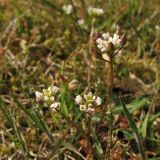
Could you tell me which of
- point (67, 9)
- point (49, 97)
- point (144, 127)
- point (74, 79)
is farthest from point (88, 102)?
point (67, 9)

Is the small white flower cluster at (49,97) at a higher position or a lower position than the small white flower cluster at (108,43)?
lower

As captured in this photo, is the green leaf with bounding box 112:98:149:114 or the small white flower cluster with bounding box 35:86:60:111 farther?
the green leaf with bounding box 112:98:149:114

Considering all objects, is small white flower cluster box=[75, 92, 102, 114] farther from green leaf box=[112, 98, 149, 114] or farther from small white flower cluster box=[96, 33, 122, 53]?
green leaf box=[112, 98, 149, 114]

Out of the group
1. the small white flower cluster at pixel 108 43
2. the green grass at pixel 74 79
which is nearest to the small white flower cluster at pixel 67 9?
the green grass at pixel 74 79

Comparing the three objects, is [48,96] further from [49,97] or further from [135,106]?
[135,106]

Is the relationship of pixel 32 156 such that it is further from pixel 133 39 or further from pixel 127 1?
pixel 127 1

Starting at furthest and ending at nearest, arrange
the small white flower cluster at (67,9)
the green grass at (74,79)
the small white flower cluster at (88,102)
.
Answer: the small white flower cluster at (67,9) < the green grass at (74,79) < the small white flower cluster at (88,102)

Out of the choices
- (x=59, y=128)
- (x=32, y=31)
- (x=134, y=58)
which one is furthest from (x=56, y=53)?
(x=59, y=128)

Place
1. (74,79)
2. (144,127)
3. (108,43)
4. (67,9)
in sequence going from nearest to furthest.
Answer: (108,43), (144,127), (74,79), (67,9)

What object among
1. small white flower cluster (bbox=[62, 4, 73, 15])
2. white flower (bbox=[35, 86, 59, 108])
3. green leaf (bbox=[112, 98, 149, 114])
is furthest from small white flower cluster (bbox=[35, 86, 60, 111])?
small white flower cluster (bbox=[62, 4, 73, 15])

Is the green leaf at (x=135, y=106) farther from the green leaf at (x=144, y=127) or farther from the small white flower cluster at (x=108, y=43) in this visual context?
the small white flower cluster at (x=108, y=43)

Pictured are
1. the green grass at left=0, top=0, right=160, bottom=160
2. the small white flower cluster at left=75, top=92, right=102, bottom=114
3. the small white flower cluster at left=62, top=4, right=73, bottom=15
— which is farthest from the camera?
the small white flower cluster at left=62, top=4, right=73, bottom=15

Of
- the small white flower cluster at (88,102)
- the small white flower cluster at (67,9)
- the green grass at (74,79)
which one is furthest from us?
the small white flower cluster at (67,9)
